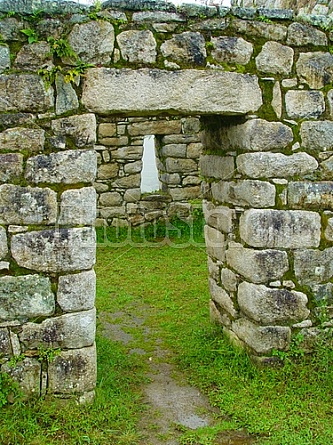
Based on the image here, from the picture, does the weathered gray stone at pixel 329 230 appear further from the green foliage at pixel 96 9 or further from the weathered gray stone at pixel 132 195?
the weathered gray stone at pixel 132 195

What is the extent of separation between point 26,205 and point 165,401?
1737 millimetres

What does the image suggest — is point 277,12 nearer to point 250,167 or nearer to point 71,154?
point 250,167

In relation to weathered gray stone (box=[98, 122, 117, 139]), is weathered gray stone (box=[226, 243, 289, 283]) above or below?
below

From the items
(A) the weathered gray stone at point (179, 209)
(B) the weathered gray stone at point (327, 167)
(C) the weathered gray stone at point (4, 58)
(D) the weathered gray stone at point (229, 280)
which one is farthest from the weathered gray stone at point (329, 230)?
(A) the weathered gray stone at point (179, 209)

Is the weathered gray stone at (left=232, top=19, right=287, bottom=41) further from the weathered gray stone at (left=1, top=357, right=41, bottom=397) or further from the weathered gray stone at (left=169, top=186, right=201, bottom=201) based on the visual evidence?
the weathered gray stone at (left=169, top=186, right=201, bottom=201)

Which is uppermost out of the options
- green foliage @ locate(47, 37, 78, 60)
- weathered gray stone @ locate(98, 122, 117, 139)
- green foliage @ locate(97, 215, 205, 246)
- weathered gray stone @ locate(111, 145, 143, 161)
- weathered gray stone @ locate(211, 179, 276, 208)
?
green foliage @ locate(47, 37, 78, 60)

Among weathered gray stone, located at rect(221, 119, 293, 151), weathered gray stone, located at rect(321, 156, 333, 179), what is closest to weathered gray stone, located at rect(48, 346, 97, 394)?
weathered gray stone, located at rect(221, 119, 293, 151)

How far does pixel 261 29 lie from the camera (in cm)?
362

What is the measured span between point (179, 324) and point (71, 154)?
2.50 meters

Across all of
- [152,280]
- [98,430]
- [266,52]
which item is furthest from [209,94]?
[152,280]

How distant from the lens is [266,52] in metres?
3.64

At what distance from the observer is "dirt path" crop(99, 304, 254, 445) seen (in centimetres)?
326

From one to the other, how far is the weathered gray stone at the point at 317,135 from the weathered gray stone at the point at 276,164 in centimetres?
9

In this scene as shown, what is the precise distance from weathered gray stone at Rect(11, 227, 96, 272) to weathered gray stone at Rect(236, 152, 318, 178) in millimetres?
1259
